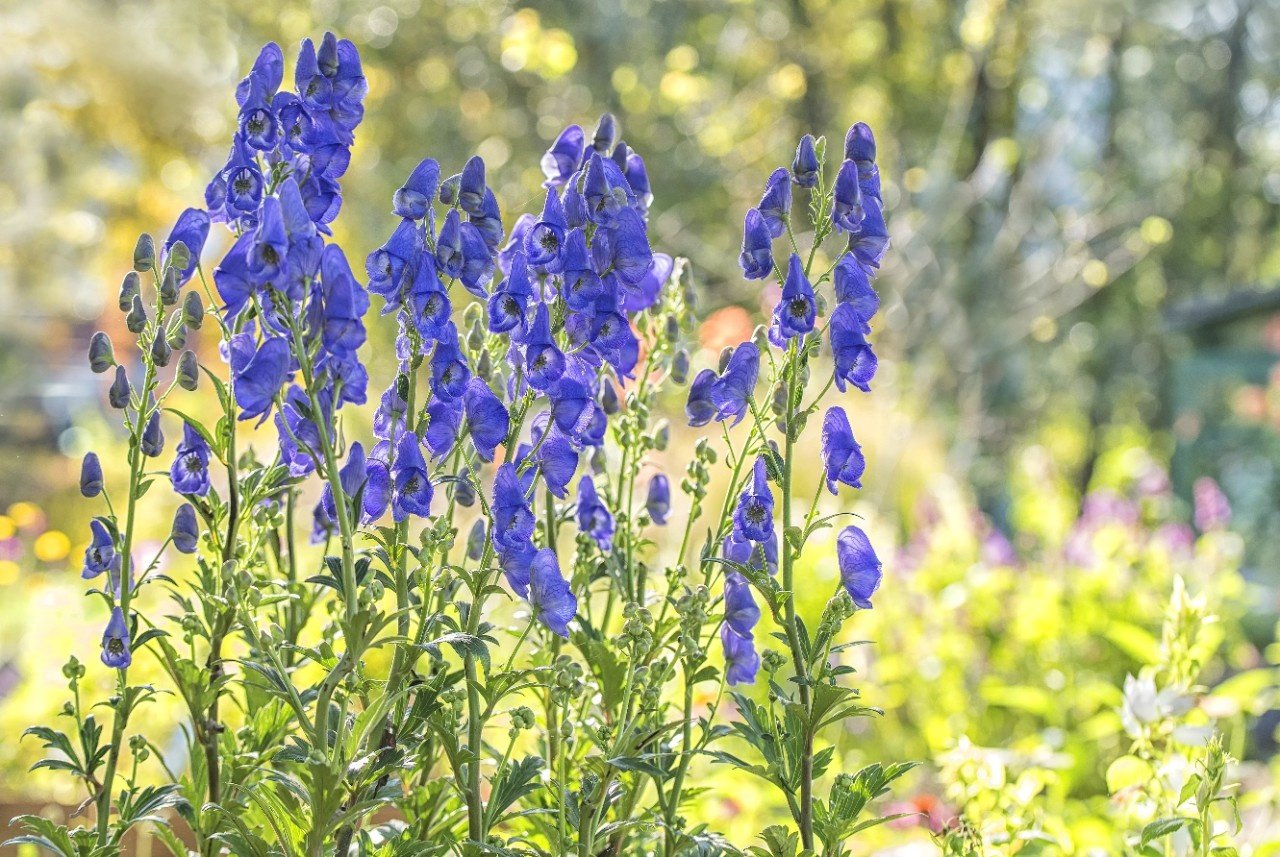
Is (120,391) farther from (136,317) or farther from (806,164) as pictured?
(806,164)

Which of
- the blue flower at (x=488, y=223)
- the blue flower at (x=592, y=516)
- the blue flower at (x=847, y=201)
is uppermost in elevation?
the blue flower at (x=488, y=223)

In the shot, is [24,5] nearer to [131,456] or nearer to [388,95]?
[388,95]

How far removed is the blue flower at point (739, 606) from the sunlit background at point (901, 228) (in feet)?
6.62

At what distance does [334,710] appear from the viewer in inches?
52.8

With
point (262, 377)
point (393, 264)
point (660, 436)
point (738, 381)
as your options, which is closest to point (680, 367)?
point (660, 436)

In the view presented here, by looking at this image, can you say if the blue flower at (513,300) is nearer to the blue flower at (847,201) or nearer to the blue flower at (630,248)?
the blue flower at (630,248)

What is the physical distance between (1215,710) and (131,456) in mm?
1887

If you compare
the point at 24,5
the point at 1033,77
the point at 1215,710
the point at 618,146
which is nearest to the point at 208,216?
the point at 618,146

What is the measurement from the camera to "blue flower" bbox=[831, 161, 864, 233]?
112 cm

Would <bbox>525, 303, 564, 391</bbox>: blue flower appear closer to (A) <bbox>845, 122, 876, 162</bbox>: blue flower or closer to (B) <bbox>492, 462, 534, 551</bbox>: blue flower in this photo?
(B) <bbox>492, 462, 534, 551</bbox>: blue flower

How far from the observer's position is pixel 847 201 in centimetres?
114

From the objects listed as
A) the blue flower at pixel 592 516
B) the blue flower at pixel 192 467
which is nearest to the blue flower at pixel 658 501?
the blue flower at pixel 592 516

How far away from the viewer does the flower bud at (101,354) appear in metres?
1.18

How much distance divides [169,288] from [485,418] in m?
0.33
